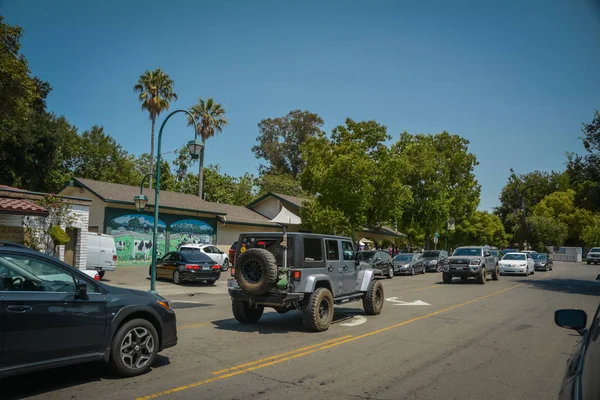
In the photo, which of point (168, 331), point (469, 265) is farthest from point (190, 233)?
point (168, 331)

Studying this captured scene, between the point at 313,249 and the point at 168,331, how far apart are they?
4.27 meters

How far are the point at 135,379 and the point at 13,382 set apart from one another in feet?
4.76

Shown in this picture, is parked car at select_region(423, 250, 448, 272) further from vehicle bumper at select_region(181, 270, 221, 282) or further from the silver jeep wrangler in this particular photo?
the silver jeep wrangler

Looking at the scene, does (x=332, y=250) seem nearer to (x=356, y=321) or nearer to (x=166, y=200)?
(x=356, y=321)

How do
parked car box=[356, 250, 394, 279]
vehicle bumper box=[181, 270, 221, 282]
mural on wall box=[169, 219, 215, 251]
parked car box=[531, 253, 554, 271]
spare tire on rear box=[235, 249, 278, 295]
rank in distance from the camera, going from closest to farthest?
1. spare tire on rear box=[235, 249, 278, 295]
2. vehicle bumper box=[181, 270, 221, 282]
3. parked car box=[356, 250, 394, 279]
4. mural on wall box=[169, 219, 215, 251]
5. parked car box=[531, 253, 554, 271]

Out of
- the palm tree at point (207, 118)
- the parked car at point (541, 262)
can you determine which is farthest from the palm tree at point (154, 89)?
the parked car at point (541, 262)

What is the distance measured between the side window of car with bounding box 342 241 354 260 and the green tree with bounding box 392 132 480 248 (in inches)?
1043

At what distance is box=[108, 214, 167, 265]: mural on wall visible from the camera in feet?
92.7

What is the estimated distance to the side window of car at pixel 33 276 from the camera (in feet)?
17.5

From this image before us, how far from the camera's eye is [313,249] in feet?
33.7

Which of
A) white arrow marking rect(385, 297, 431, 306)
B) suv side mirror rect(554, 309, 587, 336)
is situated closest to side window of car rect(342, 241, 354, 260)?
white arrow marking rect(385, 297, 431, 306)

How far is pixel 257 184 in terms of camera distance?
200 feet

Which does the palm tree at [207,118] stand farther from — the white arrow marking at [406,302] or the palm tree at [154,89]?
the white arrow marking at [406,302]

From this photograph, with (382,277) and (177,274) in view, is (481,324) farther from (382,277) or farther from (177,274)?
(382,277)
